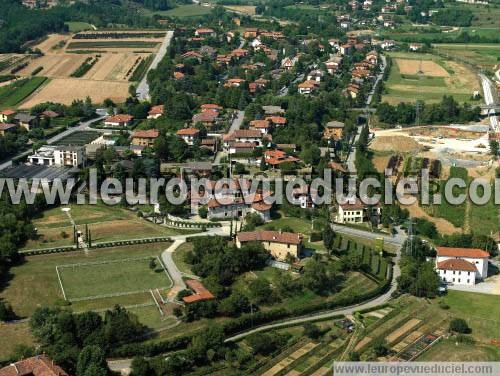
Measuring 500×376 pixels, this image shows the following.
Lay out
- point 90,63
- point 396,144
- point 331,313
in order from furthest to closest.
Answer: point 90,63
point 396,144
point 331,313

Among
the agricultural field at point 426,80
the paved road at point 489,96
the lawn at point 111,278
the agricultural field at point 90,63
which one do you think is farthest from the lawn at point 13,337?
the agricultural field at point 426,80

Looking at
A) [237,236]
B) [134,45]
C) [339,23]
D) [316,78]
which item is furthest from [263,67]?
[237,236]

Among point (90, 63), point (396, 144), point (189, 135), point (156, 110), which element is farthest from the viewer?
point (90, 63)

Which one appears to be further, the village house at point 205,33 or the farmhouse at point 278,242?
the village house at point 205,33

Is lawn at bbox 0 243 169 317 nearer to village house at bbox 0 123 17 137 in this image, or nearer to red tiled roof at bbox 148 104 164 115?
village house at bbox 0 123 17 137

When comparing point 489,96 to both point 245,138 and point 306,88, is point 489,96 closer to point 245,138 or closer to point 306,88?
point 306,88

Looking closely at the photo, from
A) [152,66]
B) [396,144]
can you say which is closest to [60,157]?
[396,144]

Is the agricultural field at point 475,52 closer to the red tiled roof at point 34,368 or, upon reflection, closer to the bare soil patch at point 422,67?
the bare soil patch at point 422,67
